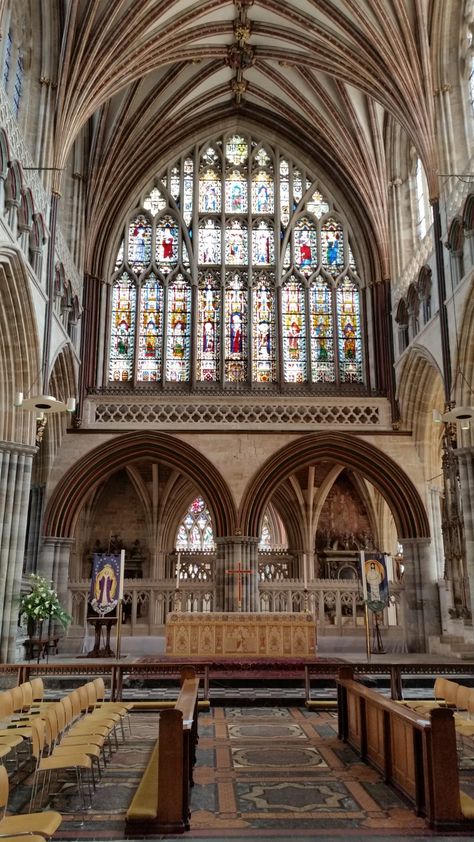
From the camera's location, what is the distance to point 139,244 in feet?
73.8

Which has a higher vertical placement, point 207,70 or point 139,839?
point 207,70

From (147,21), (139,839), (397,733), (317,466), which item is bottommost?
(139,839)

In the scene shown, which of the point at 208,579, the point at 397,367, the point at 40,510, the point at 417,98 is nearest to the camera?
the point at 417,98

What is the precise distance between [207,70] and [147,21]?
173 inches

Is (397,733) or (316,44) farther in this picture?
(316,44)

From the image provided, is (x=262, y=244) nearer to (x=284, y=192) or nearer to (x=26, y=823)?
(x=284, y=192)

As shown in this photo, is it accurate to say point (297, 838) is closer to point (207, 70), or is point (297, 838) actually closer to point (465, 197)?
point (465, 197)

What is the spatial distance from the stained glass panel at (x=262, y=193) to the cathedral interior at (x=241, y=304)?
5cm

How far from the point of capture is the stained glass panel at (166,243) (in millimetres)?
22203

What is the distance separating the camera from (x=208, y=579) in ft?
78.7

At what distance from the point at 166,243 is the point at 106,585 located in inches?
481

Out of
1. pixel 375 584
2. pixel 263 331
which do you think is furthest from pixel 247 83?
pixel 375 584

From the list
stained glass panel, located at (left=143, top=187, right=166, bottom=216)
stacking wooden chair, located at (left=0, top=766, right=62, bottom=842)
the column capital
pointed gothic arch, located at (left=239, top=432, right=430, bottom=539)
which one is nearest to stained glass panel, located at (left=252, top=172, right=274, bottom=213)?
stained glass panel, located at (left=143, top=187, right=166, bottom=216)

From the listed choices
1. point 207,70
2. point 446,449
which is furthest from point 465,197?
point 207,70
